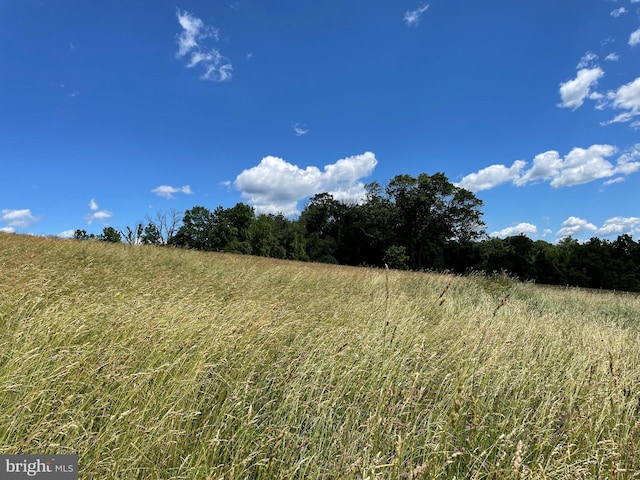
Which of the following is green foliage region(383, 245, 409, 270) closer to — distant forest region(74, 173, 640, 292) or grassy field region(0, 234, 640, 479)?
distant forest region(74, 173, 640, 292)

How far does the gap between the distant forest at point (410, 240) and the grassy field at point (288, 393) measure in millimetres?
30961

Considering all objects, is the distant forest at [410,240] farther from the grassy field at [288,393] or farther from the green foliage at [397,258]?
the grassy field at [288,393]

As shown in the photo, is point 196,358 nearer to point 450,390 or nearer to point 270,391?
point 270,391

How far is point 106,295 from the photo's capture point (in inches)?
154

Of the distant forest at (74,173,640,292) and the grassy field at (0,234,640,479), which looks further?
the distant forest at (74,173,640,292)

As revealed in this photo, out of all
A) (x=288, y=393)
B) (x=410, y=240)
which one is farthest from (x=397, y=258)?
(x=288, y=393)

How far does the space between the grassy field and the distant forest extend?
102 ft

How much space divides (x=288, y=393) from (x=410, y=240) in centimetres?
4824

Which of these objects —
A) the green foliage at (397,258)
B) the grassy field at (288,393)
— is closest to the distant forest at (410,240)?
the green foliage at (397,258)

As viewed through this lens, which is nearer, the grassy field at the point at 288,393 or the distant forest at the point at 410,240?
the grassy field at the point at 288,393

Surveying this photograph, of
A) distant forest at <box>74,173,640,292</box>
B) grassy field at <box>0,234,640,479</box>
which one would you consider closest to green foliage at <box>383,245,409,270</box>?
distant forest at <box>74,173,640,292</box>

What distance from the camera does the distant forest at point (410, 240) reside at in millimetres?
35875

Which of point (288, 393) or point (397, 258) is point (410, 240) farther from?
point (288, 393)

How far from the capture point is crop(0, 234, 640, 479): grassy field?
1.68 meters
